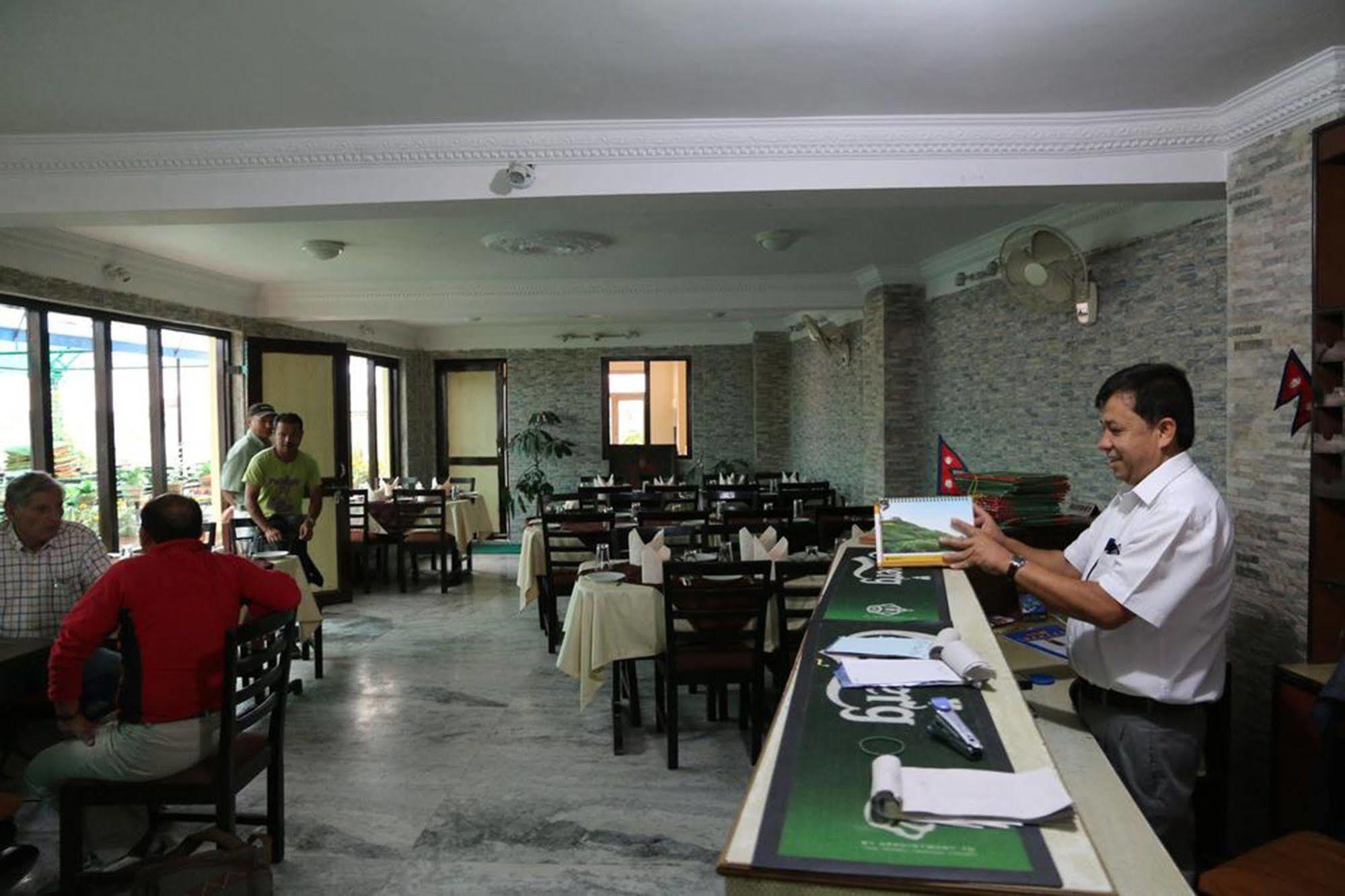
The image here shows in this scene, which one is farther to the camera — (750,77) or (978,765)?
(750,77)

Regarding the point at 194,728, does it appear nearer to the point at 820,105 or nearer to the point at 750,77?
the point at 750,77

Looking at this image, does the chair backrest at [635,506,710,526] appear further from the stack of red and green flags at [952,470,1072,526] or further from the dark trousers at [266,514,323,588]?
the stack of red and green flags at [952,470,1072,526]

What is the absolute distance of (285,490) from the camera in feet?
19.8

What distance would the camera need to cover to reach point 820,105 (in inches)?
141

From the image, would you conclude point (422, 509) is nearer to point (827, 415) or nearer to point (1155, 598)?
point (827, 415)

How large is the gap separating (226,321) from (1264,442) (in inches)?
315

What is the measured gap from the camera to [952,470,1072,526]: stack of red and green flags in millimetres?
3311

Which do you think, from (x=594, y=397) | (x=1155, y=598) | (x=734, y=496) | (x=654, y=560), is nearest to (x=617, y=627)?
(x=654, y=560)

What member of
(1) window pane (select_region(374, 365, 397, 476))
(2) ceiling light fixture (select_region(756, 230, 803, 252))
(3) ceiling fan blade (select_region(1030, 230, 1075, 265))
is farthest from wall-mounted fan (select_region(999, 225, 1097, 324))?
(1) window pane (select_region(374, 365, 397, 476))

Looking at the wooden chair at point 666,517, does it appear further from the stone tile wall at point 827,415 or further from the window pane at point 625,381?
the window pane at point 625,381

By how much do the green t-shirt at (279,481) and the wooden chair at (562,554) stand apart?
1.90 m

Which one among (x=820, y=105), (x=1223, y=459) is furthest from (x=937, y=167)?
(x=1223, y=459)

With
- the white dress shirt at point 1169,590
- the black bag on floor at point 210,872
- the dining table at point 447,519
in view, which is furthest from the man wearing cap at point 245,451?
the white dress shirt at point 1169,590

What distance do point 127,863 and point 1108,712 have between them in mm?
3413
